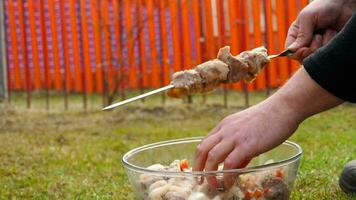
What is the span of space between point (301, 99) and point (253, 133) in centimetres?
12

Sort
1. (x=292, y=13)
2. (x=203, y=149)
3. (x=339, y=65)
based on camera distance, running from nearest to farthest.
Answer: (x=339, y=65)
(x=203, y=149)
(x=292, y=13)

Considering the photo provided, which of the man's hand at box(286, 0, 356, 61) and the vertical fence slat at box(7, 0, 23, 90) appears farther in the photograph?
the vertical fence slat at box(7, 0, 23, 90)

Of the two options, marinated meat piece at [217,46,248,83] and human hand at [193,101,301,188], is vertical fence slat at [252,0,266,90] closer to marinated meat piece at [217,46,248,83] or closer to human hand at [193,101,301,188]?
marinated meat piece at [217,46,248,83]

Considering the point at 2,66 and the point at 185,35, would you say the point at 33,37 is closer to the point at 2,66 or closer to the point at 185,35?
the point at 2,66

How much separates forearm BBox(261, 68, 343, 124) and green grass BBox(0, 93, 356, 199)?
70cm

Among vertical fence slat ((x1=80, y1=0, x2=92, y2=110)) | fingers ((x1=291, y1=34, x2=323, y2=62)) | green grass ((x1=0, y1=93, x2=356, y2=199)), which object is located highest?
fingers ((x1=291, y1=34, x2=323, y2=62))

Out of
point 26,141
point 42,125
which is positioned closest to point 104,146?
point 26,141

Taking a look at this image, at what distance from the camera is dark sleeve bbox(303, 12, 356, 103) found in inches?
44.8

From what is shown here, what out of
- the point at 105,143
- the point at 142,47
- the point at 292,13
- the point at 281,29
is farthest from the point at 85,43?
the point at 105,143

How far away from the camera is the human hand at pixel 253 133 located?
120 cm

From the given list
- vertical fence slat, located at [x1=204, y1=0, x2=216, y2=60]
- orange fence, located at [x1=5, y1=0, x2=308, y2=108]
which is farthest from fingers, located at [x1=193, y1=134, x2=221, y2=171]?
vertical fence slat, located at [x1=204, y1=0, x2=216, y2=60]

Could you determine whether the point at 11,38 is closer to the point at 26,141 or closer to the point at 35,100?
the point at 35,100

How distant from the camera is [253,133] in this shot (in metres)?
1.20

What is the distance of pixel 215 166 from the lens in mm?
1252
